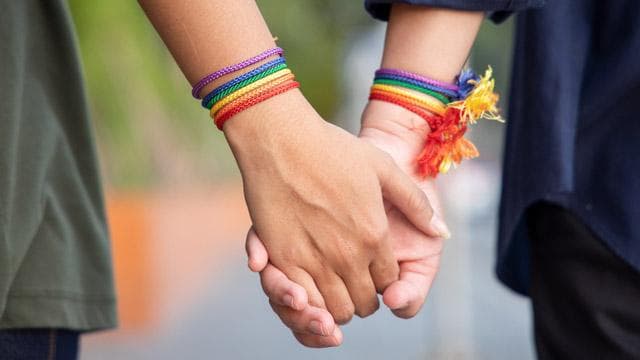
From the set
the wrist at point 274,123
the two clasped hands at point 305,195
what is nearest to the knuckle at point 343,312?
the two clasped hands at point 305,195

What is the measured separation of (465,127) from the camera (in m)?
1.47

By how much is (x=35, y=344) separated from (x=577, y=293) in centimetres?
75

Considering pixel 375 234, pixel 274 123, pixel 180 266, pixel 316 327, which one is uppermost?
pixel 180 266

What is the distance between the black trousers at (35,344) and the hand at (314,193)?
0.31 meters

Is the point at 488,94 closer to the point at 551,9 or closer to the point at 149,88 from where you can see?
the point at 551,9

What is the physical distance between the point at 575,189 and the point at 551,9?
27cm

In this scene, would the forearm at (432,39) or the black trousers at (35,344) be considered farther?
the forearm at (432,39)

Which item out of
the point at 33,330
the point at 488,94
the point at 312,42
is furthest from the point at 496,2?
the point at 312,42

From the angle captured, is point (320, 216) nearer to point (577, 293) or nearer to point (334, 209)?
point (334, 209)

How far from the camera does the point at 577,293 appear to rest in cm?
151

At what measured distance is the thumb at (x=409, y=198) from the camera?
1.36m

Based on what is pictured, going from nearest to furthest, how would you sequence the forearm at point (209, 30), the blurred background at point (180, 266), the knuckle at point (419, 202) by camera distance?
the forearm at point (209, 30) < the knuckle at point (419, 202) < the blurred background at point (180, 266)

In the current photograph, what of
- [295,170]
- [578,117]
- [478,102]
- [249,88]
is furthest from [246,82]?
[578,117]

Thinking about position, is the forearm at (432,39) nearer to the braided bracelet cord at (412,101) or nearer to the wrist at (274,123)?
the braided bracelet cord at (412,101)
